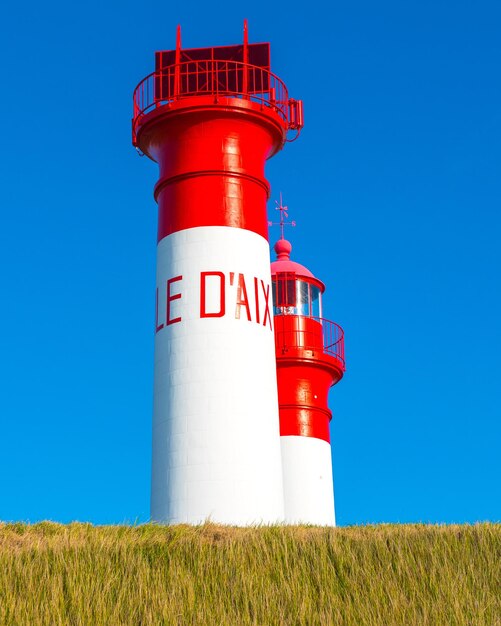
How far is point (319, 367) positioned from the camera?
3067 centimetres

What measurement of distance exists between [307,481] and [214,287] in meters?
9.95

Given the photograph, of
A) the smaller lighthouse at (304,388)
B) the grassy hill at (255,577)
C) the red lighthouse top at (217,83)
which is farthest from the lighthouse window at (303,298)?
the grassy hill at (255,577)

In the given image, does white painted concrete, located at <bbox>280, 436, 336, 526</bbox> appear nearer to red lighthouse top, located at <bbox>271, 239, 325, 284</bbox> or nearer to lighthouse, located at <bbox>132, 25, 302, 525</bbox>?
red lighthouse top, located at <bbox>271, 239, 325, 284</bbox>

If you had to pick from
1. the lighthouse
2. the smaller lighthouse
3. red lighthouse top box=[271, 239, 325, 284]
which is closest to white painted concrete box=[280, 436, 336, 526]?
the smaller lighthouse

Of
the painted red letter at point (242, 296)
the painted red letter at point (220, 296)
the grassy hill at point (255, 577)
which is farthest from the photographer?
the painted red letter at point (242, 296)

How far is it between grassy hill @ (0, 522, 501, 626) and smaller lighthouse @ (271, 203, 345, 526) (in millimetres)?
14114

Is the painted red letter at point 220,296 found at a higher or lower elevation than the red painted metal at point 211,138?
lower

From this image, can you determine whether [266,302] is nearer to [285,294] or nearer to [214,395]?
[214,395]

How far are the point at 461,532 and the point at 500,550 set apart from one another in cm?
56

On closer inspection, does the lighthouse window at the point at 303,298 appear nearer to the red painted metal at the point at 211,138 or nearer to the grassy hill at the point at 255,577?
the red painted metal at the point at 211,138

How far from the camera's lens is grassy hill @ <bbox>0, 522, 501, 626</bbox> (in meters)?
13.1

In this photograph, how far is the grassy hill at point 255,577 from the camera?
1315 cm

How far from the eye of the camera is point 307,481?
2925 cm

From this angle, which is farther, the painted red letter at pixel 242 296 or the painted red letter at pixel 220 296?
the painted red letter at pixel 242 296
